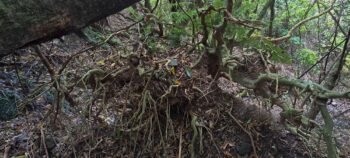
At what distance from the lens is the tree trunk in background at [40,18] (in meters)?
1.45

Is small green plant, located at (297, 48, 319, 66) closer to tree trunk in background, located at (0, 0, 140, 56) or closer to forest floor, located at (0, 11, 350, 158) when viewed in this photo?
forest floor, located at (0, 11, 350, 158)

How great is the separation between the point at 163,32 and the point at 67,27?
220 centimetres

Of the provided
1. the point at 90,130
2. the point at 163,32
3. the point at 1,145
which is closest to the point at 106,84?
the point at 90,130

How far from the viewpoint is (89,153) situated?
3.23m

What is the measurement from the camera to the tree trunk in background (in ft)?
4.76

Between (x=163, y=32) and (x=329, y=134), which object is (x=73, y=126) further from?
(x=329, y=134)

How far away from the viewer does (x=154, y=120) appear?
328 cm

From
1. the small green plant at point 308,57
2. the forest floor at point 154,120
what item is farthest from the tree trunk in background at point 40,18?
the small green plant at point 308,57

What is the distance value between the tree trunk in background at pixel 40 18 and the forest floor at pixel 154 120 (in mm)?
1328

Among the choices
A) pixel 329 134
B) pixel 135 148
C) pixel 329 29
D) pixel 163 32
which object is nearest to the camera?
pixel 329 134

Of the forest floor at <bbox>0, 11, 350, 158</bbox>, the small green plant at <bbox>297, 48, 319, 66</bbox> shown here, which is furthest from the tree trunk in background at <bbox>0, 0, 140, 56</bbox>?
the small green plant at <bbox>297, 48, 319, 66</bbox>

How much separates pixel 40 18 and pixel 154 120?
193 centimetres

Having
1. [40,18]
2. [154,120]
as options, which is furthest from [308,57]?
[40,18]

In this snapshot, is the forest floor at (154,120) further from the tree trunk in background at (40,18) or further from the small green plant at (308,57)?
the small green plant at (308,57)
